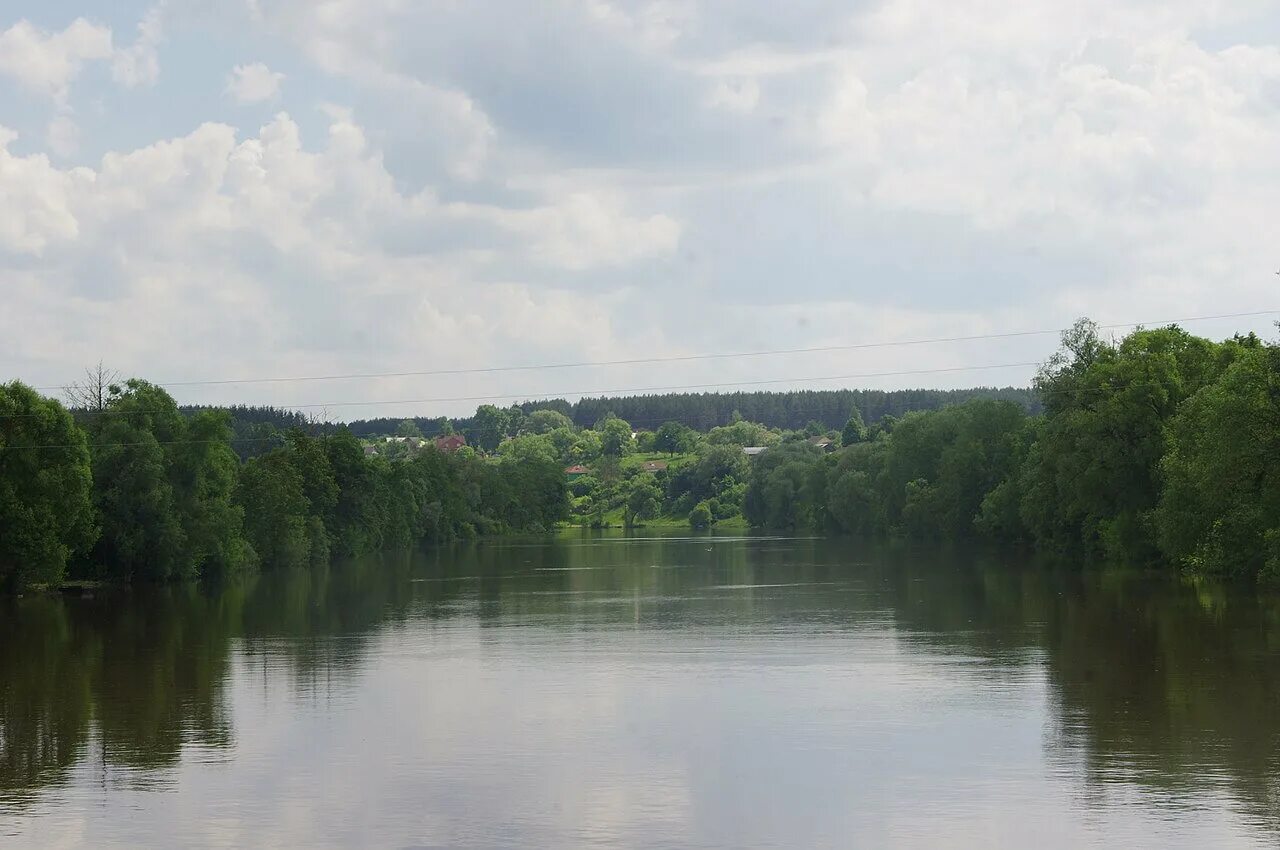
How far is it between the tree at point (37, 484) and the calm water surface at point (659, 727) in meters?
15.0

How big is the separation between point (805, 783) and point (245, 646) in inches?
1106

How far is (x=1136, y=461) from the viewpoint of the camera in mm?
81062

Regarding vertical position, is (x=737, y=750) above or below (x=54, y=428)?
below

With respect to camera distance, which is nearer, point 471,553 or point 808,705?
point 808,705

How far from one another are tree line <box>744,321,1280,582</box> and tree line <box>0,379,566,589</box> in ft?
164

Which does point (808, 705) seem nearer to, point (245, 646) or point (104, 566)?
point (245, 646)

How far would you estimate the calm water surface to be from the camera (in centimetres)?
1998

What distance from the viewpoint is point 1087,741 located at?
2552 cm

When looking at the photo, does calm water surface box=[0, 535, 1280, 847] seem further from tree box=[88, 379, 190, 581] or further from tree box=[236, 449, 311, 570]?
tree box=[236, 449, 311, 570]

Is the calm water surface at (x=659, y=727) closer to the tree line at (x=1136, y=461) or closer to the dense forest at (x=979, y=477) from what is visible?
the tree line at (x=1136, y=461)

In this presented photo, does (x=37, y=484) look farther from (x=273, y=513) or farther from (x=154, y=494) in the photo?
(x=273, y=513)

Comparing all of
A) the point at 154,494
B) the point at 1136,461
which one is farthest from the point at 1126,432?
the point at 154,494

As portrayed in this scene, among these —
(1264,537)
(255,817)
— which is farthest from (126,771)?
(1264,537)

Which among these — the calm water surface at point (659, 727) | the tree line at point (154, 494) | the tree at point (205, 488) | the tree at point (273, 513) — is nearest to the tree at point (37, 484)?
the tree line at point (154, 494)
